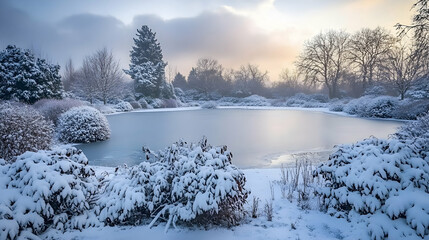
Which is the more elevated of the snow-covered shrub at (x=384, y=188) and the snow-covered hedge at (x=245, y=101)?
the snow-covered hedge at (x=245, y=101)

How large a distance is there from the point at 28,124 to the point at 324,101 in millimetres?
34394

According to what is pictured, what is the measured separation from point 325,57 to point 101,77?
33.1 meters

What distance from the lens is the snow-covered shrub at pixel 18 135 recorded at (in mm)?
5164

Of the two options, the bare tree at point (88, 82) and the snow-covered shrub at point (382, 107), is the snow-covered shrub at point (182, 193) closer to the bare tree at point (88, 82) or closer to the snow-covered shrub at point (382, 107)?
the snow-covered shrub at point (382, 107)

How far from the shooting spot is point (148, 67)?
35.9m

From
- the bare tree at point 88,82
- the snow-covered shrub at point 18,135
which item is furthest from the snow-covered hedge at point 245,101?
the snow-covered shrub at point 18,135

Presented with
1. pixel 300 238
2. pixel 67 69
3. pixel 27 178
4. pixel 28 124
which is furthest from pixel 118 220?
pixel 67 69

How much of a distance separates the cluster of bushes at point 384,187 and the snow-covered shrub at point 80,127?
908 centimetres

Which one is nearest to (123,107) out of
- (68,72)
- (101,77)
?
(101,77)

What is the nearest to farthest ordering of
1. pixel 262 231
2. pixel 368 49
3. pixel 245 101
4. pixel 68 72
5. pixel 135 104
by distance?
pixel 262 231, pixel 135 104, pixel 368 49, pixel 245 101, pixel 68 72

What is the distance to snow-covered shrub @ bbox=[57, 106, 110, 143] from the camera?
9367mm

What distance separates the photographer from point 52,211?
109 inches

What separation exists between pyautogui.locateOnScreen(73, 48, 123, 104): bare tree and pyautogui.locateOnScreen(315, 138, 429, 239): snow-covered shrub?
30.0 meters

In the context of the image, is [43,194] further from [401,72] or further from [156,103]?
[156,103]
